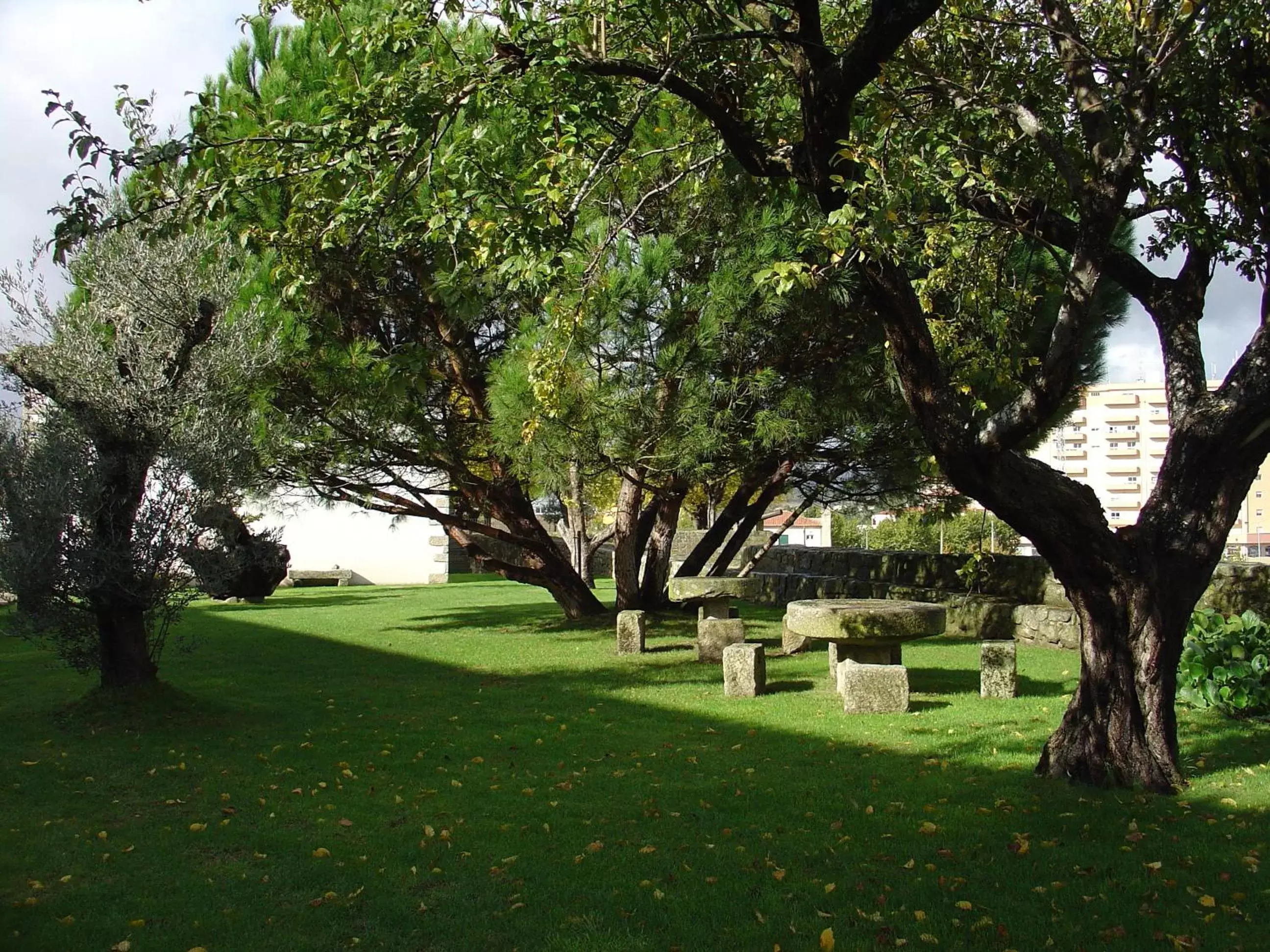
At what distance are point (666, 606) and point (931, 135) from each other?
10938mm

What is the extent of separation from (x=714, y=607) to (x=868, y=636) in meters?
4.42

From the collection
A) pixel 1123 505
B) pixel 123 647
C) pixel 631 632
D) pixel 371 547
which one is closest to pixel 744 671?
pixel 631 632

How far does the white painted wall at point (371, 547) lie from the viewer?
1128 inches

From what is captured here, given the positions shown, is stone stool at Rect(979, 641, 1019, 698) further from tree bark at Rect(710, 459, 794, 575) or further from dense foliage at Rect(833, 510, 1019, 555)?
dense foliage at Rect(833, 510, 1019, 555)

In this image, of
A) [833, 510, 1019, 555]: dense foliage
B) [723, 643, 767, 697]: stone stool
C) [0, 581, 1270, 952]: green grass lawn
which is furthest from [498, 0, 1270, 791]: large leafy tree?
[833, 510, 1019, 555]: dense foliage

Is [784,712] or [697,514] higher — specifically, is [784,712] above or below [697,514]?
below

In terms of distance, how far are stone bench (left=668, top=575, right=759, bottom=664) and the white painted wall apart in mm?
13743

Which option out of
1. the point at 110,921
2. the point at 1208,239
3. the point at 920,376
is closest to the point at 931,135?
the point at 1208,239

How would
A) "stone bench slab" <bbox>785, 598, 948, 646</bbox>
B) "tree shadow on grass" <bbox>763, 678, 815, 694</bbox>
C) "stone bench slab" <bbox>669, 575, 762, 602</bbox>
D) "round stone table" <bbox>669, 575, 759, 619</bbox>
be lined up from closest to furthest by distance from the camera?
"stone bench slab" <bbox>785, 598, 948, 646</bbox>, "tree shadow on grass" <bbox>763, 678, 815, 694</bbox>, "round stone table" <bbox>669, 575, 759, 619</bbox>, "stone bench slab" <bbox>669, 575, 762, 602</bbox>

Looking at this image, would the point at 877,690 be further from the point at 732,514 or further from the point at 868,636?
the point at 732,514

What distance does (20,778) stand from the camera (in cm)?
634

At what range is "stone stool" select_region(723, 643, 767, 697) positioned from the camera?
9.49 m

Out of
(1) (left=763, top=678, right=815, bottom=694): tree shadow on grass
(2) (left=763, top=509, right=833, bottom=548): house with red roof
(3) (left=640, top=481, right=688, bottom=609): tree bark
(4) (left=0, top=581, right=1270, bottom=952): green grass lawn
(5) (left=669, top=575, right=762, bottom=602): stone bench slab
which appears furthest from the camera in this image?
(2) (left=763, top=509, right=833, bottom=548): house with red roof

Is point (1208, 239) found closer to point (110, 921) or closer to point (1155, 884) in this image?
point (1155, 884)
